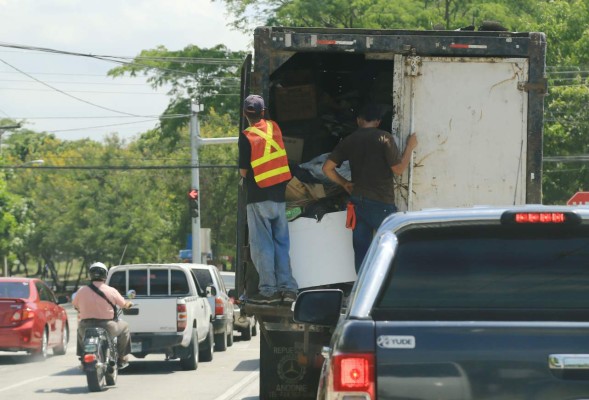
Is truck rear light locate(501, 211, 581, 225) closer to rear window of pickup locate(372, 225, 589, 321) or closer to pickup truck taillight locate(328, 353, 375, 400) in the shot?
rear window of pickup locate(372, 225, 589, 321)

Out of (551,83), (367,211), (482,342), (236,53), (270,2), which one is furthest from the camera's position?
(236,53)

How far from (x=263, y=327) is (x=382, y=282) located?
561 centimetres

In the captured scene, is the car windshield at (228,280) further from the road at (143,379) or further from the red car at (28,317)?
the red car at (28,317)

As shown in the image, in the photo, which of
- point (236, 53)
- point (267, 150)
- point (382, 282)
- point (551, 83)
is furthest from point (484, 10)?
point (382, 282)

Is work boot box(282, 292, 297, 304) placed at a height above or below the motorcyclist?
above

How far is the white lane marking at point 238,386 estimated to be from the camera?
51.3ft

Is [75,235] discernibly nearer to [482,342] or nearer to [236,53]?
[236,53]

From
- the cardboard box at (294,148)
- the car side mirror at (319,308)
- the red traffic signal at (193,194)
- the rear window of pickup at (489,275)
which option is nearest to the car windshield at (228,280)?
the red traffic signal at (193,194)

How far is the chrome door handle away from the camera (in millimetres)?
4812

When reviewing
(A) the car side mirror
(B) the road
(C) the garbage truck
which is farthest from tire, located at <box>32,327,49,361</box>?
(A) the car side mirror

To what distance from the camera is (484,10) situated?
148ft

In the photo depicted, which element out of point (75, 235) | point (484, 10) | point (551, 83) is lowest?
point (75, 235)

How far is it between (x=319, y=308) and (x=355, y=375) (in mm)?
1344

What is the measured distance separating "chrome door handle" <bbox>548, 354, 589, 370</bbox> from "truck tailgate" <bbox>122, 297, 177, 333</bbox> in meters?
15.8
